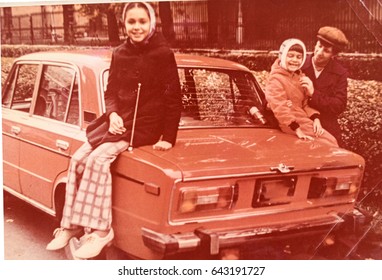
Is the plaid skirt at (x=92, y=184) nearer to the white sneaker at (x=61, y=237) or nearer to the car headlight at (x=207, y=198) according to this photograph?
the white sneaker at (x=61, y=237)

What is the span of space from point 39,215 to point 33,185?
0.22 meters

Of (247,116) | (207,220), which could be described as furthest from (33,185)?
(247,116)

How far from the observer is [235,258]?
11.6 ft

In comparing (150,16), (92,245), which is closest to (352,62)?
(150,16)

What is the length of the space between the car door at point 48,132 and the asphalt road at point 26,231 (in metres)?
0.12

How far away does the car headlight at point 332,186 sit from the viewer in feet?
11.0

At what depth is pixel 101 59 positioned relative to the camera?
349 centimetres

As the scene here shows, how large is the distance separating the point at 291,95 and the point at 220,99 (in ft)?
1.61

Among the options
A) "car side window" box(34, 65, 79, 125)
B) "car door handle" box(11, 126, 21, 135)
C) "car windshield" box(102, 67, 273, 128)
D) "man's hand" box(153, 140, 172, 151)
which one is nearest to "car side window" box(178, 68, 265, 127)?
"car windshield" box(102, 67, 273, 128)

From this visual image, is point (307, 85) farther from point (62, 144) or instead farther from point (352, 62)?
point (62, 144)

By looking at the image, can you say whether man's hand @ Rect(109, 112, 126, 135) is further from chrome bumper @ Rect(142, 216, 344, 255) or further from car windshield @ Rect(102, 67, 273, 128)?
chrome bumper @ Rect(142, 216, 344, 255)

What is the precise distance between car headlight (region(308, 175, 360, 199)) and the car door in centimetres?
154

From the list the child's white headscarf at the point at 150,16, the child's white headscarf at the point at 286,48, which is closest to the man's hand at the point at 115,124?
the child's white headscarf at the point at 150,16
